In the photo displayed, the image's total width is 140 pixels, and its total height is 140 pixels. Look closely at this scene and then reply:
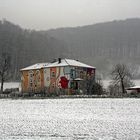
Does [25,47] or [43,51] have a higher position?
[25,47]

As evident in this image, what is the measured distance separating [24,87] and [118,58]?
393 ft

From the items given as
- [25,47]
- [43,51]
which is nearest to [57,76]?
[25,47]

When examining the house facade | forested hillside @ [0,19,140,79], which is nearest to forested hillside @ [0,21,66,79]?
forested hillside @ [0,19,140,79]

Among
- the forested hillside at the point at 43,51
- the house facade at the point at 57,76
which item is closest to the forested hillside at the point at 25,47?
the forested hillside at the point at 43,51

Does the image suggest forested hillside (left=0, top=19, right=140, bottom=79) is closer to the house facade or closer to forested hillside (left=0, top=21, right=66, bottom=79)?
forested hillside (left=0, top=21, right=66, bottom=79)

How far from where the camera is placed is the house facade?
6819cm

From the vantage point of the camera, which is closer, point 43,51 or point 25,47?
point 25,47

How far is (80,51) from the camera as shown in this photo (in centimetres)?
19988

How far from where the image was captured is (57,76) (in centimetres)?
7069

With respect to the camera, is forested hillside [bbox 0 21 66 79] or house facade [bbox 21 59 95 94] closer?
house facade [bbox 21 59 95 94]

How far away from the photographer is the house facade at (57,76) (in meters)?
68.2

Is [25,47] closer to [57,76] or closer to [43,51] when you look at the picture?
[43,51]

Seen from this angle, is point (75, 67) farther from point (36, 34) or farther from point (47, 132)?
point (36, 34)

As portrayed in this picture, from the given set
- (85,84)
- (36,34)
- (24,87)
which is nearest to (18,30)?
(36,34)
